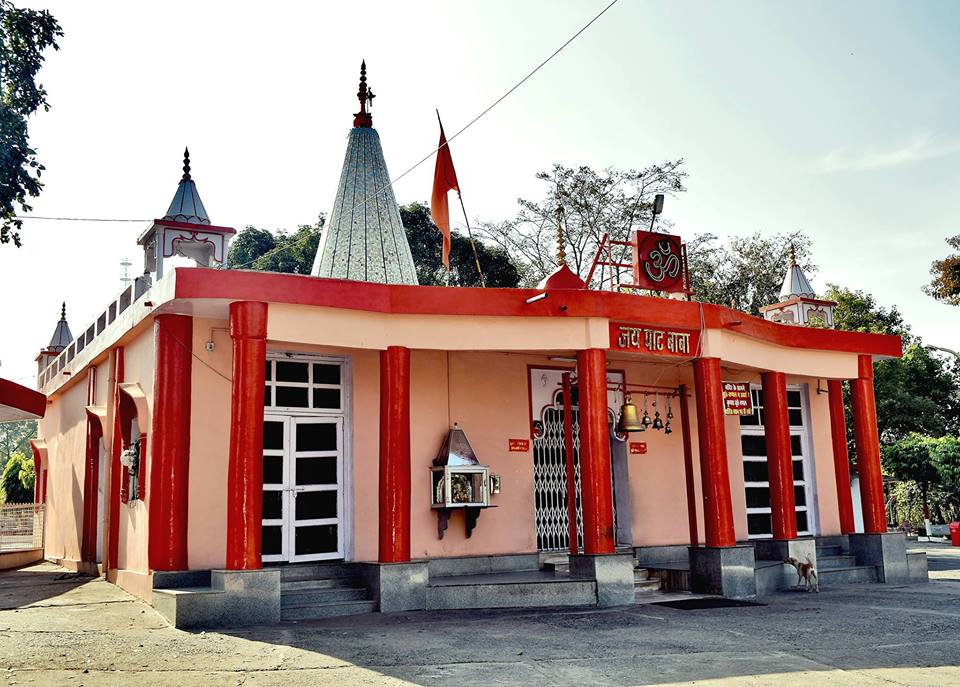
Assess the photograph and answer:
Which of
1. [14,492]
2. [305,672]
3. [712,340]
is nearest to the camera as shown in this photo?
[305,672]

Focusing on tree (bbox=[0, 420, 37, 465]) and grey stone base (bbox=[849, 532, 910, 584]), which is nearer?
grey stone base (bbox=[849, 532, 910, 584])

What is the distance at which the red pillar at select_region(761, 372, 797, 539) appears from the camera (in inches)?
487

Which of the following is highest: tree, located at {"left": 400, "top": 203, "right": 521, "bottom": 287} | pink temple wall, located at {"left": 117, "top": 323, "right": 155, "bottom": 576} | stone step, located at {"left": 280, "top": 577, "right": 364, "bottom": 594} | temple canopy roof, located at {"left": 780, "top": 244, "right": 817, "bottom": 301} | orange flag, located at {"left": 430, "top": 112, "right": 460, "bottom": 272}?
tree, located at {"left": 400, "top": 203, "right": 521, "bottom": 287}

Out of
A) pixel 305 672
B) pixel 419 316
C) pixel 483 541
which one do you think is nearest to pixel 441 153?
pixel 419 316

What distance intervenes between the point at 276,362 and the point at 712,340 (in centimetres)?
567

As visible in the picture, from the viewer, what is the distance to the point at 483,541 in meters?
11.8

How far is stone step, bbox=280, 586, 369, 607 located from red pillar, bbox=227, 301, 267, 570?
83cm

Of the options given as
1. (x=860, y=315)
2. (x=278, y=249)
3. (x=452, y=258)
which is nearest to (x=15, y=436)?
(x=278, y=249)

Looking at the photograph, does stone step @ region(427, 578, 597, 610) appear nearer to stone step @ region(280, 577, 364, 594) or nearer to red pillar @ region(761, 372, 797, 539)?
stone step @ region(280, 577, 364, 594)

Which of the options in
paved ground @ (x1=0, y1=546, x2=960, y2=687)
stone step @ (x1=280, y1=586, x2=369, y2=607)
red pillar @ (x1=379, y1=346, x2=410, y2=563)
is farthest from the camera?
red pillar @ (x1=379, y1=346, x2=410, y2=563)

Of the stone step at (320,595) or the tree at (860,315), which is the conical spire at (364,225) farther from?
the tree at (860,315)

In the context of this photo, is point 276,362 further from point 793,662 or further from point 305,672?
point 793,662

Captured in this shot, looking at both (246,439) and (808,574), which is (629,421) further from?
(246,439)

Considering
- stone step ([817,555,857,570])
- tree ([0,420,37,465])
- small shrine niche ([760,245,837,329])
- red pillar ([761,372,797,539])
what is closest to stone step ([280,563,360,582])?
red pillar ([761,372,797,539])
